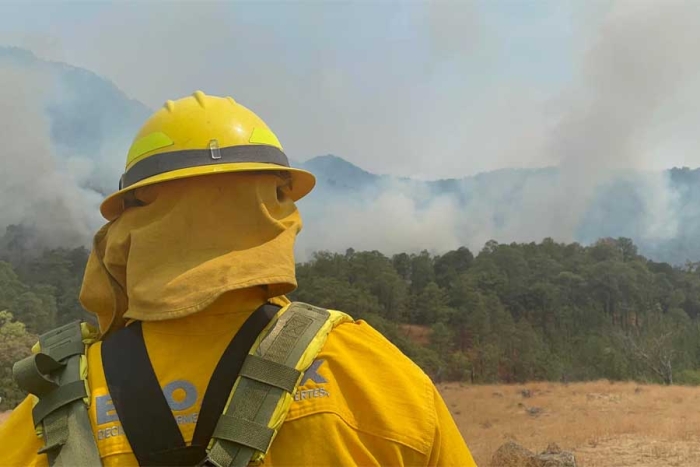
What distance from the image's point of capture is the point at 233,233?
118cm

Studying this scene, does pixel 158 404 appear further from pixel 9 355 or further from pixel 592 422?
pixel 9 355

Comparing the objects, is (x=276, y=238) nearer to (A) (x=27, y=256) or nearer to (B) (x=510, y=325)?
(B) (x=510, y=325)

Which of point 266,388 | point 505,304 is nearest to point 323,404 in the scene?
point 266,388

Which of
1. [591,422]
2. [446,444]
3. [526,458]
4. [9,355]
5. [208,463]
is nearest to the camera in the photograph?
[208,463]

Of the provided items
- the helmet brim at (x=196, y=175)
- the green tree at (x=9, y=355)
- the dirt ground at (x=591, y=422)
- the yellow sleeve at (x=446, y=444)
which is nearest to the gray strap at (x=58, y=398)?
the helmet brim at (x=196, y=175)

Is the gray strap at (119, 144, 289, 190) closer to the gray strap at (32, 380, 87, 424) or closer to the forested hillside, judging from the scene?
the gray strap at (32, 380, 87, 424)

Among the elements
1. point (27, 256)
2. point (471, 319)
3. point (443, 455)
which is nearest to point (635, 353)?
point (471, 319)

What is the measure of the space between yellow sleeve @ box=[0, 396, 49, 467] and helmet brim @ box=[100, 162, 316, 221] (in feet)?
1.48

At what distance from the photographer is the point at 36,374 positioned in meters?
1.05

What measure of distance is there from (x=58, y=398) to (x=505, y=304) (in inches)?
1644

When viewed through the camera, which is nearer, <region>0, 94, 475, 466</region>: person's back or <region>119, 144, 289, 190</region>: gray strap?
<region>0, 94, 475, 466</region>: person's back

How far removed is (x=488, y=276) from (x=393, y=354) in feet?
139

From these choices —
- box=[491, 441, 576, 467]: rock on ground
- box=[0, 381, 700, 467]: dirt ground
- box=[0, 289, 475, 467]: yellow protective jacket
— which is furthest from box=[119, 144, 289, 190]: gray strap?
box=[0, 381, 700, 467]: dirt ground

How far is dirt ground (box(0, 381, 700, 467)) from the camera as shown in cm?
1086
